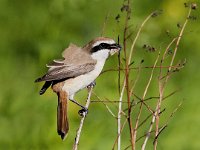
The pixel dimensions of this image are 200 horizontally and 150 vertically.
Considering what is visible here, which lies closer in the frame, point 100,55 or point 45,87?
point 45,87

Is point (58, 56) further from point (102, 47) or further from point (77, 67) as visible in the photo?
point (102, 47)

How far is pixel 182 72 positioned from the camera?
→ 801cm

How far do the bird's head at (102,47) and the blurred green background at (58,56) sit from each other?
806 millimetres

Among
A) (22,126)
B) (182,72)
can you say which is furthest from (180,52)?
(22,126)

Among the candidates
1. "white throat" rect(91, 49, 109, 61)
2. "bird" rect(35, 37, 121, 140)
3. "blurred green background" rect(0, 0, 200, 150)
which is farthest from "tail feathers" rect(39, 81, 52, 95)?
"blurred green background" rect(0, 0, 200, 150)

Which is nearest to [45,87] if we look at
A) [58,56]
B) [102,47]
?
[102,47]

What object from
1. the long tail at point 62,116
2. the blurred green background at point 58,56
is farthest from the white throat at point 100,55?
the blurred green background at point 58,56

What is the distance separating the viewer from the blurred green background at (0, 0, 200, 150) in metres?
6.62

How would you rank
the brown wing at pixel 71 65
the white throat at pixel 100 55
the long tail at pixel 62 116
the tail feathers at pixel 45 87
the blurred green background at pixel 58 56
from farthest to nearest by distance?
the blurred green background at pixel 58 56 → the white throat at pixel 100 55 → the brown wing at pixel 71 65 → the tail feathers at pixel 45 87 → the long tail at pixel 62 116

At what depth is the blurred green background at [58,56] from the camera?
6.62m

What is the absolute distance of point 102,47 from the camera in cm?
540

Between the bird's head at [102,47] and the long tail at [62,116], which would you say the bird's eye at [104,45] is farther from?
the long tail at [62,116]

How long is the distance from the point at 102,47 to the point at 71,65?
0.23m

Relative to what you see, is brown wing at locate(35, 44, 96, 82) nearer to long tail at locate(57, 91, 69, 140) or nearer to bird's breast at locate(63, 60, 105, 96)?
bird's breast at locate(63, 60, 105, 96)
